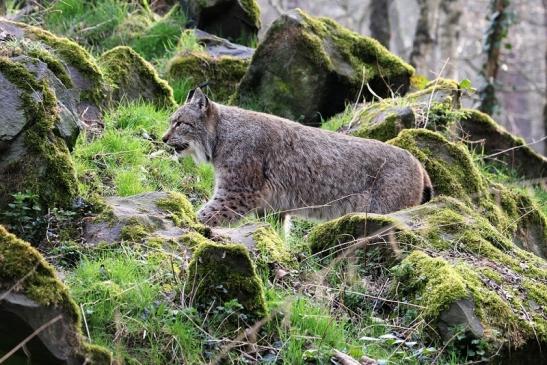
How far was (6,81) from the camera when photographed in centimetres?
605

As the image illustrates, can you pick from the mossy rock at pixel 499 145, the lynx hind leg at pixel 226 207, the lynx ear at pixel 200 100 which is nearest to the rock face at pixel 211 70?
the lynx ear at pixel 200 100

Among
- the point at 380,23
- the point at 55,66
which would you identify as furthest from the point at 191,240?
the point at 380,23

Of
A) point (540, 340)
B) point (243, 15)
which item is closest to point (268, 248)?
point (540, 340)

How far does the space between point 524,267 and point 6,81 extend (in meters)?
3.81

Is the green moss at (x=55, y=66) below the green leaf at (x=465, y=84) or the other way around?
the other way around

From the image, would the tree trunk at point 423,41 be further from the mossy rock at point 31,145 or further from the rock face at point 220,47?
the mossy rock at point 31,145

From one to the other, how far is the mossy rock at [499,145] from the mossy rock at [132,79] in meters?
3.24

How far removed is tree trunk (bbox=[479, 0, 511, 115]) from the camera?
1438 cm

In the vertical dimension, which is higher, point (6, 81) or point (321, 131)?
point (6, 81)

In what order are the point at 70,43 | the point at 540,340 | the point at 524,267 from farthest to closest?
the point at 70,43, the point at 524,267, the point at 540,340

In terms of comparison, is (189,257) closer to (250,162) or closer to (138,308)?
(138,308)

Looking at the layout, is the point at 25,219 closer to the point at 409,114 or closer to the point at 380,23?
the point at 409,114

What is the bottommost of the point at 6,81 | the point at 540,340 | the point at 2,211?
the point at 540,340

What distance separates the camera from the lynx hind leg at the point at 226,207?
7156 millimetres
